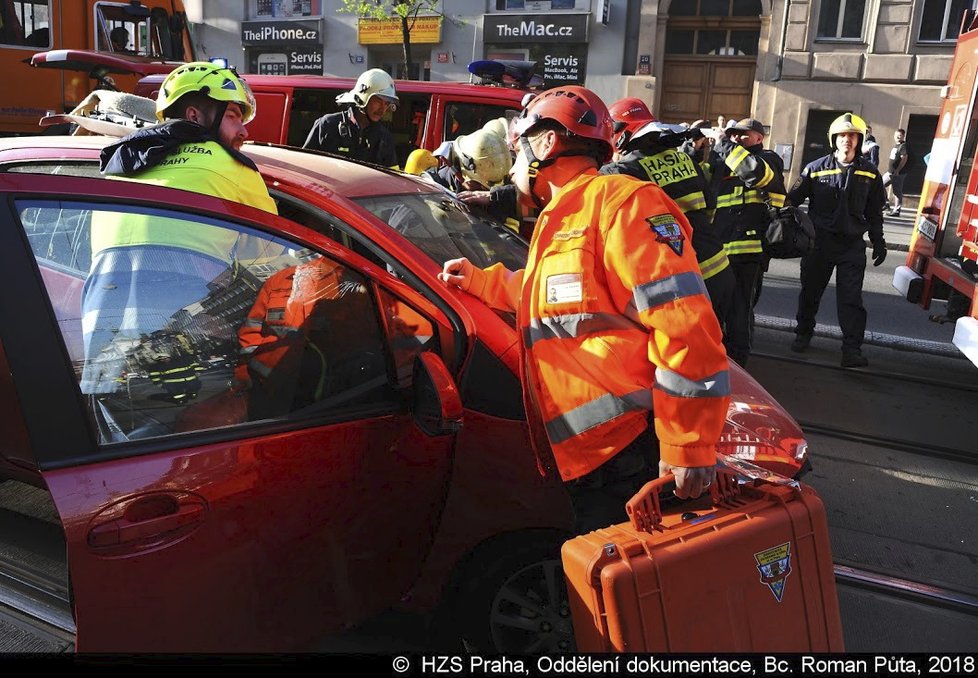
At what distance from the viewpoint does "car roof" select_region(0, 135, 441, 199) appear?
3004 mm

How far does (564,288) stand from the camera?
6.58 feet

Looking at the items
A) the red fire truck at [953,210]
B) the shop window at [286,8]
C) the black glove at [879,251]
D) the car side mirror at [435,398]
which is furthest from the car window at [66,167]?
the shop window at [286,8]

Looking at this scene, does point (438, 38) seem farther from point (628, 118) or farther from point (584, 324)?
point (584, 324)

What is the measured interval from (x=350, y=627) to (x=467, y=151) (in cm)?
315

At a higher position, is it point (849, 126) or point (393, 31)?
point (393, 31)

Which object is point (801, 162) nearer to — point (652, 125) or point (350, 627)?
point (652, 125)

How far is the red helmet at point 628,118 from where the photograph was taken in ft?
16.5

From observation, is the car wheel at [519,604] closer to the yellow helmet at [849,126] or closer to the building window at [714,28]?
the yellow helmet at [849,126]

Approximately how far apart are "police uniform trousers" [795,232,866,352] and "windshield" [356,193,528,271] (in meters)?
3.73

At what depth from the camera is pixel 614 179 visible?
206cm

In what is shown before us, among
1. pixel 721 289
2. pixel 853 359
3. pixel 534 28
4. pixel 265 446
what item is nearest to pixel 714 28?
pixel 534 28

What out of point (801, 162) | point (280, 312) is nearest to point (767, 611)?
point (280, 312)

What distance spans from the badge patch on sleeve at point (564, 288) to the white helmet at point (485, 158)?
2838 mm

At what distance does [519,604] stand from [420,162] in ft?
13.0
